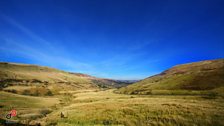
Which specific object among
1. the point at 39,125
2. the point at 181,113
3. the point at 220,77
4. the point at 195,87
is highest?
the point at 220,77

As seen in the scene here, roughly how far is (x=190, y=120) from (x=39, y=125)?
2629cm

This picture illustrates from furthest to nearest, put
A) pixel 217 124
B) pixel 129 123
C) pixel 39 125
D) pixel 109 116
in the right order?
pixel 109 116
pixel 39 125
pixel 129 123
pixel 217 124

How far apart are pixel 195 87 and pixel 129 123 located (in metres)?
59.4

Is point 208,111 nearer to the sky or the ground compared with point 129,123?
nearer to the sky

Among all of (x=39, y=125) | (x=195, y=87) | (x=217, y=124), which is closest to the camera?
(x=217, y=124)

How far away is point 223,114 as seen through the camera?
2372 cm

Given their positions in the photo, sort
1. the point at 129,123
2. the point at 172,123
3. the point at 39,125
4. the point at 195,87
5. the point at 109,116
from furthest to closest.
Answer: the point at 195,87 < the point at 109,116 < the point at 39,125 < the point at 129,123 < the point at 172,123

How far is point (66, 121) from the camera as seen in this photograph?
29578 millimetres

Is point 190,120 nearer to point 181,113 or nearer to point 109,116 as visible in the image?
point 181,113

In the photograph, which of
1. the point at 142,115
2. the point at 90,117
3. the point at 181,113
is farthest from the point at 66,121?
the point at 181,113

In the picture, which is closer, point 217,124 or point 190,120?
point 217,124

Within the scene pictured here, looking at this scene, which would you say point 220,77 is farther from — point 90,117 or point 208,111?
point 90,117

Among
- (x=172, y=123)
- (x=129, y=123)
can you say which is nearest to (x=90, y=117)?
(x=129, y=123)

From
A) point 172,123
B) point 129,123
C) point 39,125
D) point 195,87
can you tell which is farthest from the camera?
point 195,87
